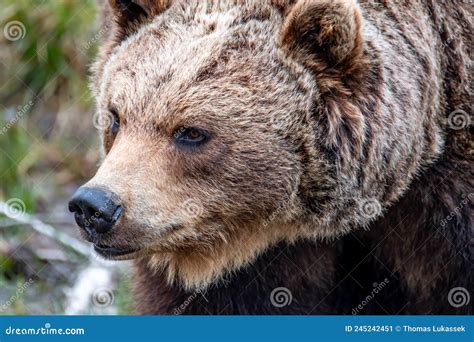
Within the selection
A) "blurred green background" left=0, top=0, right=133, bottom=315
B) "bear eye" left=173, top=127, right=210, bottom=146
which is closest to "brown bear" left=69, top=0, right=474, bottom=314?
"bear eye" left=173, top=127, right=210, bottom=146

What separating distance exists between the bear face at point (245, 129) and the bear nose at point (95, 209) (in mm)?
57

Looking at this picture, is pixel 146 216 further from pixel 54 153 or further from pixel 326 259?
pixel 54 153

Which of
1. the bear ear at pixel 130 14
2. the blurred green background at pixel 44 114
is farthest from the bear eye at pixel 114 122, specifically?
the blurred green background at pixel 44 114

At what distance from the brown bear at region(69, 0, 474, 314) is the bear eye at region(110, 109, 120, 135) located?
0.04 ft

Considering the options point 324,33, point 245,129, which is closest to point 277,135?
point 245,129

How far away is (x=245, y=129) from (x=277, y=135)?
161mm

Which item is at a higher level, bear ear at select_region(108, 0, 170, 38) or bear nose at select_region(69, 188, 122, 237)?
bear ear at select_region(108, 0, 170, 38)

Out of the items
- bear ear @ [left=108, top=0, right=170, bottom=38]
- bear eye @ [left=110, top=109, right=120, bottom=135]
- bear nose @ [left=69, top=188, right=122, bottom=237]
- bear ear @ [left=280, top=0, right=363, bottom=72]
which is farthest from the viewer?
bear ear @ [left=108, top=0, right=170, bottom=38]

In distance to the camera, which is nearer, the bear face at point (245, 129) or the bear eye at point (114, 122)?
the bear face at point (245, 129)

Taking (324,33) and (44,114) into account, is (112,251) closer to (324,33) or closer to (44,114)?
(324,33)

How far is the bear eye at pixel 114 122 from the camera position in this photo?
4.82 m

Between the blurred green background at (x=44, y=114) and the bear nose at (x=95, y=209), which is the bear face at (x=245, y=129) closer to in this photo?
the bear nose at (x=95, y=209)

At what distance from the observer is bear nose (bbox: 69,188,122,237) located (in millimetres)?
4281

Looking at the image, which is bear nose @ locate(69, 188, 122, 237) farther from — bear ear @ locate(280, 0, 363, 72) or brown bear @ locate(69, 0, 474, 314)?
bear ear @ locate(280, 0, 363, 72)
